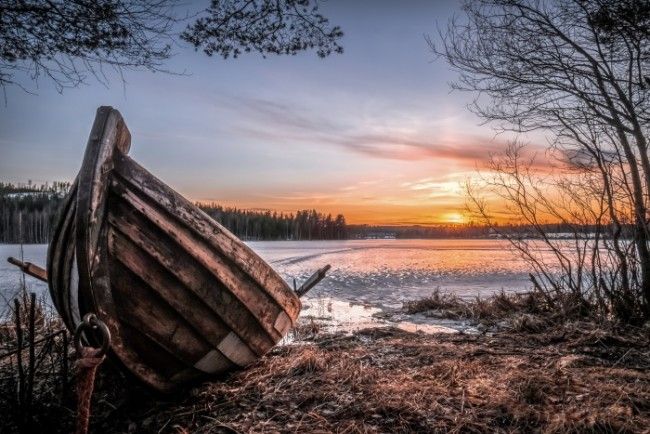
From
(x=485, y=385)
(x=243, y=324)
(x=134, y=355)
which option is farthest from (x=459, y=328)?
(x=134, y=355)

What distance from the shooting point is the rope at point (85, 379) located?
195 centimetres

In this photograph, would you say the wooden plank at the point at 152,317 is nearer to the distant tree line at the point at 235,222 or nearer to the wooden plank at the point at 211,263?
the wooden plank at the point at 211,263

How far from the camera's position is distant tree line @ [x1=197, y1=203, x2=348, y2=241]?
107 metres

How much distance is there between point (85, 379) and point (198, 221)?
1.39 metres

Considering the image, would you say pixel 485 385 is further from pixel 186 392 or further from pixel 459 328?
pixel 459 328

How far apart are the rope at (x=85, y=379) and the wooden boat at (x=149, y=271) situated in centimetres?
86

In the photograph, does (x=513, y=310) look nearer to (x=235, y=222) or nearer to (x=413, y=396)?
(x=413, y=396)

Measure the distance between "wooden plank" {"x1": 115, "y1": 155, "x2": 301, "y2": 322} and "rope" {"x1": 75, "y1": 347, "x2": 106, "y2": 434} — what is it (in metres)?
1.26

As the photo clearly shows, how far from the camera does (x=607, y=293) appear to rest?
6.52 metres

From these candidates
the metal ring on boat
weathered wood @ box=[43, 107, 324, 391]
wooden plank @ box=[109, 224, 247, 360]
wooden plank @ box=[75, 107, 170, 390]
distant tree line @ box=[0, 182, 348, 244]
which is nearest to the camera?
the metal ring on boat

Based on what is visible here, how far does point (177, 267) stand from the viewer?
9.97ft

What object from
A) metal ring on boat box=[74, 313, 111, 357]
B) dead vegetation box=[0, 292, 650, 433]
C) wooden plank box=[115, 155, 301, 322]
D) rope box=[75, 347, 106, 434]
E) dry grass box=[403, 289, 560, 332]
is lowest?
dry grass box=[403, 289, 560, 332]

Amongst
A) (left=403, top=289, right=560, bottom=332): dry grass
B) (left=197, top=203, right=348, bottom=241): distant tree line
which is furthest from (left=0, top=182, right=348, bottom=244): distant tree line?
(left=403, top=289, right=560, bottom=332): dry grass

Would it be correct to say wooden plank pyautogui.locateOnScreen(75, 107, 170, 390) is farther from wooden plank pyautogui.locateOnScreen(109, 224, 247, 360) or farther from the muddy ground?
the muddy ground
